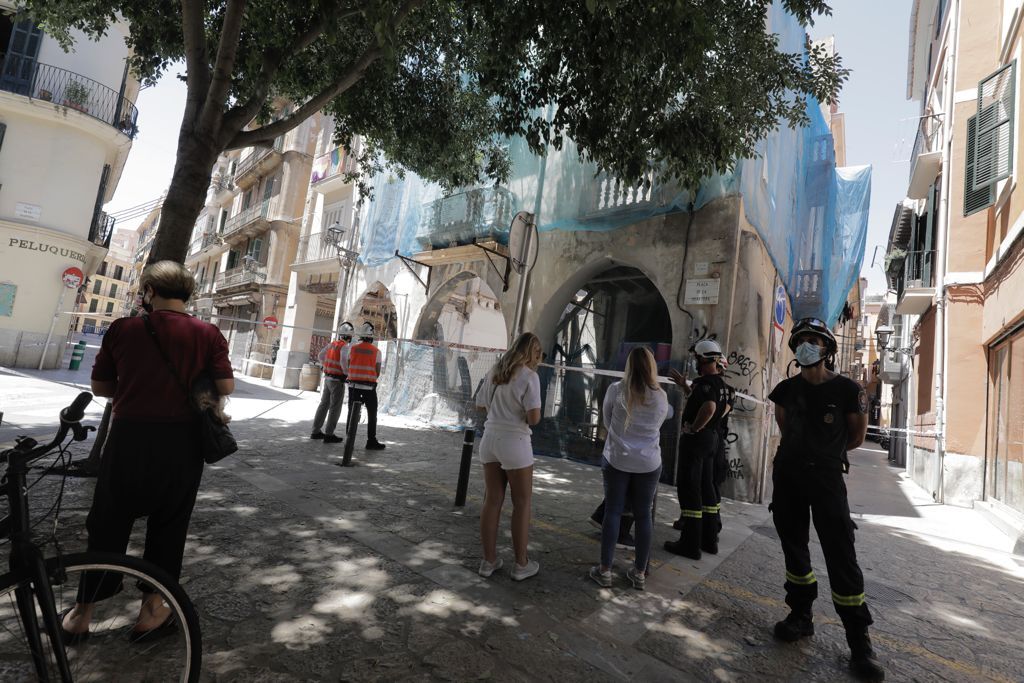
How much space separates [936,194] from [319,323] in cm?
2252

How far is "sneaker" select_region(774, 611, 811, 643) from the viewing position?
10.1 feet

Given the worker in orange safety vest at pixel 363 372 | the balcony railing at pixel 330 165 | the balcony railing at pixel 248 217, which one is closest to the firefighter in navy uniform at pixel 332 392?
the worker in orange safety vest at pixel 363 372

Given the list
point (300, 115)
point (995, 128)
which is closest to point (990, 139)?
point (995, 128)

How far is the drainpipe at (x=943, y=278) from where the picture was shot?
9.18 meters

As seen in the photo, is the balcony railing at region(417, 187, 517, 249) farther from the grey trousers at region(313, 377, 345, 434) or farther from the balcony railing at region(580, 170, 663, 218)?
the grey trousers at region(313, 377, 345, 434)

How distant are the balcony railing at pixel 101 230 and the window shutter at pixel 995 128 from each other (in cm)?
2230

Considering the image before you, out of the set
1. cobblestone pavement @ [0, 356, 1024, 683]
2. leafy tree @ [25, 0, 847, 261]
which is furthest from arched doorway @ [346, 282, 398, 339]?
cobblestone pavement @ [0, 356, 1024, 683]

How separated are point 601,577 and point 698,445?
4.90ft

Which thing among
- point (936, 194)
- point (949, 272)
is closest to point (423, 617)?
point (949, 272)

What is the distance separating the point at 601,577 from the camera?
11.9ft

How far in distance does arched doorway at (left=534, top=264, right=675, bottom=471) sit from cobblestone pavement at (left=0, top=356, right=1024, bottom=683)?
3.70m

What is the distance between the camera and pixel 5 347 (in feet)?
45.2

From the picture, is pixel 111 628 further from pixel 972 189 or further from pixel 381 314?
pixel 381 314

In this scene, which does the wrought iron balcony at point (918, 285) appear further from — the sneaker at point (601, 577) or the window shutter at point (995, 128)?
the sneaker at point (601, 577)
